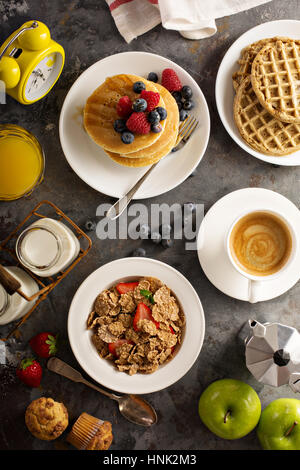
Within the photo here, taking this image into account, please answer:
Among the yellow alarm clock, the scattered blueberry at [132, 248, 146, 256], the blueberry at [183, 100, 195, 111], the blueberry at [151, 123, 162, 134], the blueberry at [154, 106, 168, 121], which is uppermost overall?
the yellow alarm clock

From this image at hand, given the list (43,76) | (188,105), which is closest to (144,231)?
(188,105)

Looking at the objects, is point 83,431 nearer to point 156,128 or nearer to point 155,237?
point 155,237

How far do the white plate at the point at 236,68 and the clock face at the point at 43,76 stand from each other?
746 millimetres

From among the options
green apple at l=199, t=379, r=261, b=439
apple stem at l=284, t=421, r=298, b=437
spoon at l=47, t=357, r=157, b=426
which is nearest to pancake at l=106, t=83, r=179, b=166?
spoon at l=47, t=357, r=157, b=426

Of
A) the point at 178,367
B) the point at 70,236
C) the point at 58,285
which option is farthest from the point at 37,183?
the point at 178,367

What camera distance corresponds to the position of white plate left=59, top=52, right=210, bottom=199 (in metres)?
1.84

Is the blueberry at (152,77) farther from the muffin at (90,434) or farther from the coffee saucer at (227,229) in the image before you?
the muffin at (90,434)

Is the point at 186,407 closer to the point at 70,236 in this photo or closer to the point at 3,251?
the point at 70,236

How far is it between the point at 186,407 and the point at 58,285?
2.81 ft

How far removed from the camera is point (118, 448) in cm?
196

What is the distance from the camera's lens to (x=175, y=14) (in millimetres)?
1837

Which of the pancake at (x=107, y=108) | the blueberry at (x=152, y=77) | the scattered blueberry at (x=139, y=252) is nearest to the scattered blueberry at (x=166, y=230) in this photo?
the scattered blueberry at (x=139, y=252)

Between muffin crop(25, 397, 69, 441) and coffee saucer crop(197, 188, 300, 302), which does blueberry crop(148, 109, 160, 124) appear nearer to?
coffee saucer crop(197, 188, 300, 302)

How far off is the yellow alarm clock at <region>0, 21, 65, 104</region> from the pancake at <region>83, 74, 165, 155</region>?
0.83 feet
